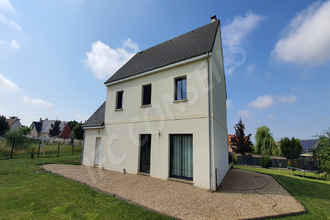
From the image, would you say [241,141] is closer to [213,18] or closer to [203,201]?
[213,18]

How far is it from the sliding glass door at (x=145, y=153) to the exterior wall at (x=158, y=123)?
0.87 ft

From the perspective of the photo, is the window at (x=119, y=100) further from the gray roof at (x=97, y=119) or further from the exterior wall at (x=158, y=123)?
the gray roof at (x=97, y=119)

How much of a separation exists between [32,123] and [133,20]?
207 feet

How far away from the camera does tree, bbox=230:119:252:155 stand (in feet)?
80.0

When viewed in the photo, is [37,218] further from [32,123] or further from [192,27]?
[32,123]

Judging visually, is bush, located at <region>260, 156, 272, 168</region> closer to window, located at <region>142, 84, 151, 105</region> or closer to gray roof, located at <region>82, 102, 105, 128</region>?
window, located at <region>142, 84, 151, 105</region>

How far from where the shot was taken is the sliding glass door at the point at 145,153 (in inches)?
363

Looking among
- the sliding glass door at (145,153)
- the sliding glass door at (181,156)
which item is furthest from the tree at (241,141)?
the sliding glass door at (145,153)

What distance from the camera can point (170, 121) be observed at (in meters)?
8.42


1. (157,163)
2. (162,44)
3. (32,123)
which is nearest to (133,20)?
Answer: (162,44)

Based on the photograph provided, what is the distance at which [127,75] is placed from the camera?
10.9m

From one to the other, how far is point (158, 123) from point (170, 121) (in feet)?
2.76

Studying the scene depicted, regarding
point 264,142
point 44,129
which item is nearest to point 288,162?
point 264,142

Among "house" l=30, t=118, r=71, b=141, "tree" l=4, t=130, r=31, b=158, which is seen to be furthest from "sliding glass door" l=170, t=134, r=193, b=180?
"house" l=30, t=118, r=71, b=141
